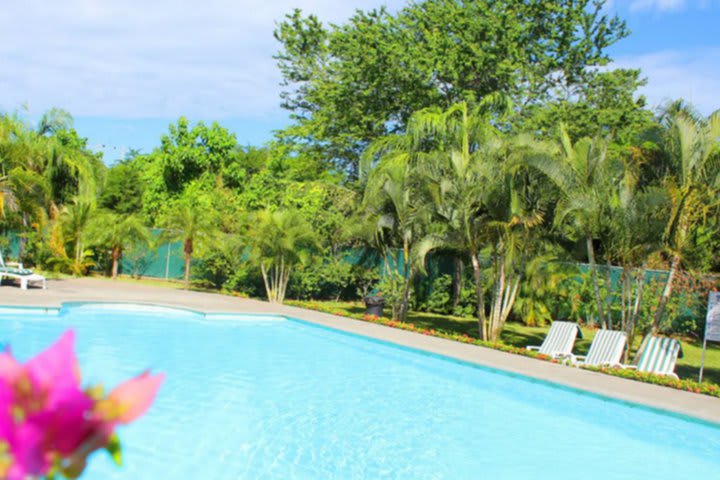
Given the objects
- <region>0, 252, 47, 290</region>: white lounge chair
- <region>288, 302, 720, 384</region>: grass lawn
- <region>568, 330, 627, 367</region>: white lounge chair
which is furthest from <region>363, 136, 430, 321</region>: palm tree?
<region>0, 252, 47, 290</region>: white lounge chair

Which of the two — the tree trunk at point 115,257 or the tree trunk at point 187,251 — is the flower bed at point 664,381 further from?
the tree trunk at point 115,257

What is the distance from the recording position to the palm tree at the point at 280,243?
764 inches

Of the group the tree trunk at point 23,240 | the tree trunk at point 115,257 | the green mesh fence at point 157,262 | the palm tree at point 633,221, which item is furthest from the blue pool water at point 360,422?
the green mesh fence at point 157,262

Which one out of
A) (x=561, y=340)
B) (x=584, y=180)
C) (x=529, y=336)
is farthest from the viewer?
(x=529, y=336)

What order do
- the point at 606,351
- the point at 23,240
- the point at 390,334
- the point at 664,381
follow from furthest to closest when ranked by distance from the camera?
the point at 23,240 → the point at 390,334 → the point at 606,351 → the point at 664,381

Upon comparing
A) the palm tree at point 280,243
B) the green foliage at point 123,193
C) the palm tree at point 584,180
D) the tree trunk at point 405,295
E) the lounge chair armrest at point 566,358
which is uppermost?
the green foliage at point 123,193

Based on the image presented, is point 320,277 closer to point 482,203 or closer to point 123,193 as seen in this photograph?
point 482,203

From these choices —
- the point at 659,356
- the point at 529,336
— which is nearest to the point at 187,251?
the point at 529,336

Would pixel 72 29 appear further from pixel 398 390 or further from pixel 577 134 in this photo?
pixel 577 134

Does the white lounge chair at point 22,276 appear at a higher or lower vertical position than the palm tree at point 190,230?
lower

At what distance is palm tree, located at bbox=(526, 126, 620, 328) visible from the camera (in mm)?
12320

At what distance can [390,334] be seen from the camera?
14328mm

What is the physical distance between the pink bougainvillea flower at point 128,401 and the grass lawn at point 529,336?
13.6 m

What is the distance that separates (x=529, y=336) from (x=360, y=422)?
9.78 metres
